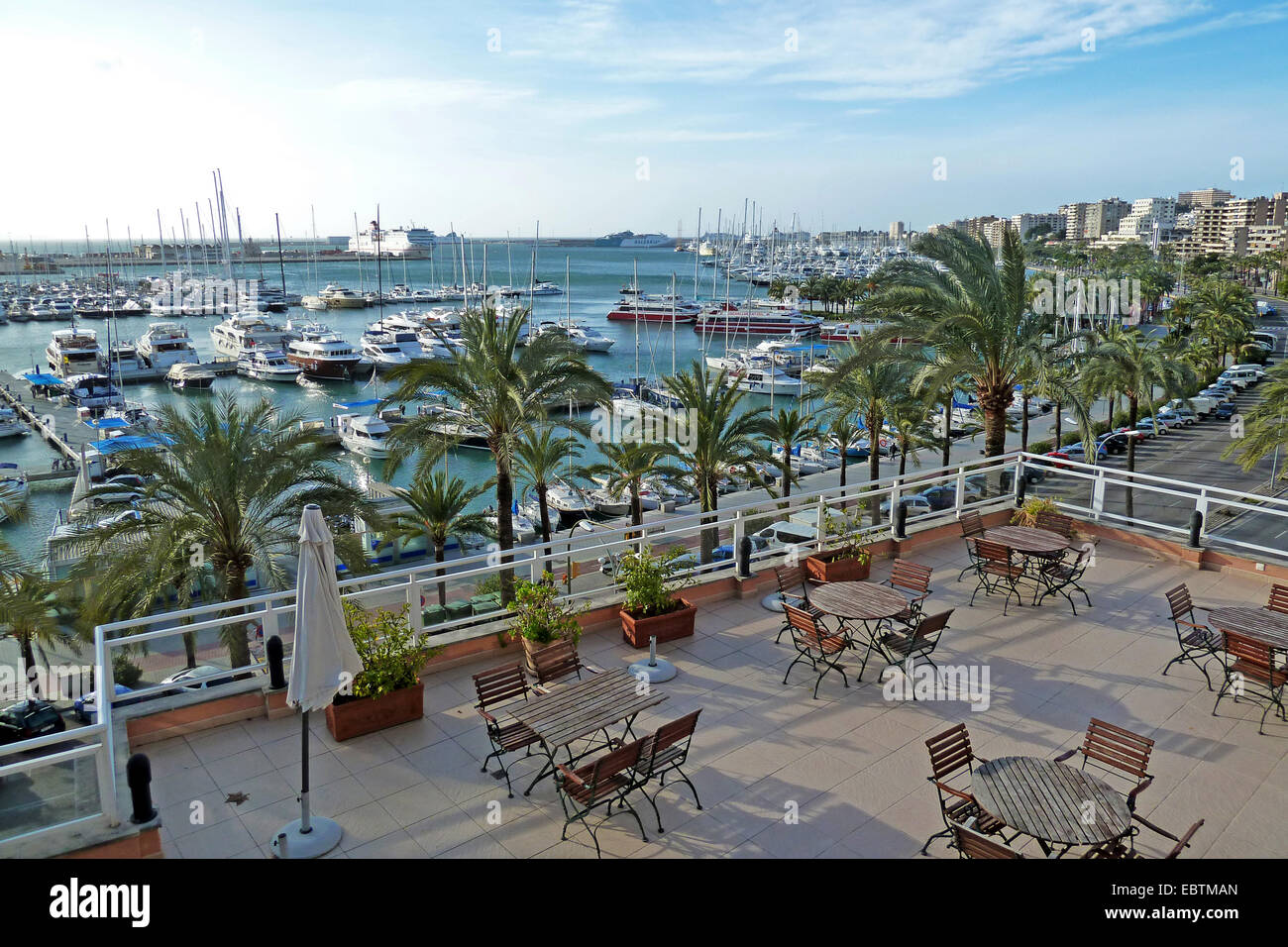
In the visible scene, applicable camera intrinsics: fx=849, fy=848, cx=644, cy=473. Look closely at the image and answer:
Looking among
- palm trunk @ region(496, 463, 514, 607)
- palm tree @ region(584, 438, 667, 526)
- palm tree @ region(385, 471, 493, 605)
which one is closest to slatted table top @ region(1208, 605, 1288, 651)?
palm trunk @ region(496, 463, 514, 607)

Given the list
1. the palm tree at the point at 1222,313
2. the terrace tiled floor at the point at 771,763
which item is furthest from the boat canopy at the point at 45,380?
the palm tree at the point at 1222,313

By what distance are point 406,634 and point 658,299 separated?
102599 millimetres

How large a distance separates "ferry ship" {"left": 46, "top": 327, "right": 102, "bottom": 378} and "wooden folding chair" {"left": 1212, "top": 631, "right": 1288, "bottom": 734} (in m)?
77.4

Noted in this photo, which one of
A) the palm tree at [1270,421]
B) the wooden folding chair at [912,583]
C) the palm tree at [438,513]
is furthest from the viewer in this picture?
the palm tree at [438,513]

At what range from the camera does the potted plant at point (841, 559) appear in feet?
34.7

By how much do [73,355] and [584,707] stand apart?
3072 inches

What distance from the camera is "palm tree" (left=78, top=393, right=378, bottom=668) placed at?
524 inches

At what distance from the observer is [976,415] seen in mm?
55344

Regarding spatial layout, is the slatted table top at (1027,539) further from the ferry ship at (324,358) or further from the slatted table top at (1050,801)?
the ferry ship at (324,358)

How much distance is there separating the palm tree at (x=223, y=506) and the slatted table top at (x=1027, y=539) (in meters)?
9.66

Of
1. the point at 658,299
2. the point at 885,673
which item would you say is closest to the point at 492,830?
the point at 885,673

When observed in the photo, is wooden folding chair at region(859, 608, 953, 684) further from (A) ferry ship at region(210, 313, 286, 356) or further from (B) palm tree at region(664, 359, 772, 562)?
(A) ferry ship at region(210, 313, 286, 356)

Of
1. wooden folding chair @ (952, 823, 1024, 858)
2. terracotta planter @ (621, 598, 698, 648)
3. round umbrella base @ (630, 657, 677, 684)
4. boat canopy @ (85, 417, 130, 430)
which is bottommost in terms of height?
boat canopy @ (85, 417, 130, 430)

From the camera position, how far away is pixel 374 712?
291 inches
